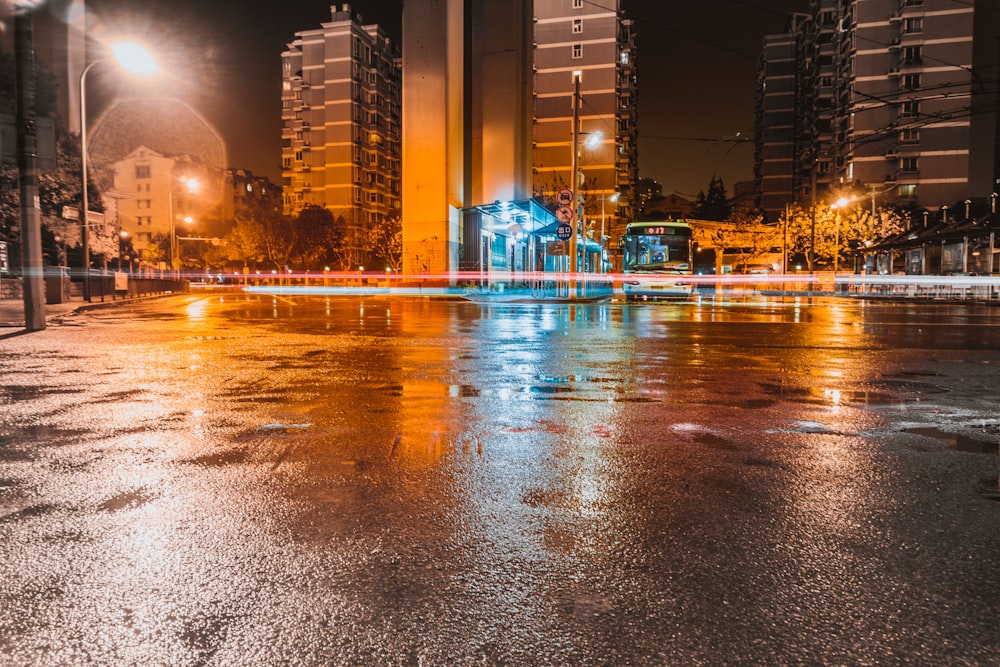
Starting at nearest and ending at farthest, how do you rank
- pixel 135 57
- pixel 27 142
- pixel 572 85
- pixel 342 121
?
pixel 27 142
pixel 135 57
pixel 572 85
pixel 342 121

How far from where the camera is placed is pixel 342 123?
106 metres

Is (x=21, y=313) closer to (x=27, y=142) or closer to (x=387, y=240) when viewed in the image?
(x=27, y=142)

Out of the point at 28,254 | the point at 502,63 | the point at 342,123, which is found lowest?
the point at 28,254

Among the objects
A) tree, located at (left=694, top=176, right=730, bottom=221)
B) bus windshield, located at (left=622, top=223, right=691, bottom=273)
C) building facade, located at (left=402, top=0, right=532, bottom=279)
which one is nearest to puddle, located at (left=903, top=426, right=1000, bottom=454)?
building facade, located at (left=402, top=0, right=532, bottom=279)

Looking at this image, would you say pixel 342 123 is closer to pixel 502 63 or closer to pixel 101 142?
pixel 101 142

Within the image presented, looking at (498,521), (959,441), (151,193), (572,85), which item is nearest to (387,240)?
(572,85)

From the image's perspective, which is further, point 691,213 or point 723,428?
point 691,213

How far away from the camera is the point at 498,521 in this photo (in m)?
3.92

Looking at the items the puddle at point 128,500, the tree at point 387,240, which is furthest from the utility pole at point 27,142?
the tree at point 387,240

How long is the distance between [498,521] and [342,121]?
108969mm

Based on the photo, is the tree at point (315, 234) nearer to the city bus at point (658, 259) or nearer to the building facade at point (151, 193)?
the building facade at point (151, 193)

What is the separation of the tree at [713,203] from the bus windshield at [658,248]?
96324 mm

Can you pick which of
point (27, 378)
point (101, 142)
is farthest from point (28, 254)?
point (101, 142)

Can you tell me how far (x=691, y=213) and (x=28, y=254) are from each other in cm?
13084
